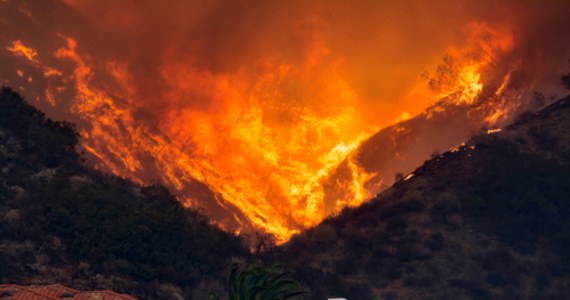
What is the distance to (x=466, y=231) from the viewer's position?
3287 inches

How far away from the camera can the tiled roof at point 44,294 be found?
4125cm

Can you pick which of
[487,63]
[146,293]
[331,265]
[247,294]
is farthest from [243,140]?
[247,294]

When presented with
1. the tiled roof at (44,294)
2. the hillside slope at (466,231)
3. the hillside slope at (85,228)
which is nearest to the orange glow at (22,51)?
the hillside slope at (85,228)

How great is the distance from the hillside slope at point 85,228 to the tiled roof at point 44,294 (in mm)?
6296

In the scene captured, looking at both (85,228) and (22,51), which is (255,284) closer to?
(85,228)

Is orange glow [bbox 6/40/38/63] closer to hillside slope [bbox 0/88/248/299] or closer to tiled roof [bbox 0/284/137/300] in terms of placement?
hillside slope [bbox 0/88/248/299]

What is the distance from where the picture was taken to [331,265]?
79375mm

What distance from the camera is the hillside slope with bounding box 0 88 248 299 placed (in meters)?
57.6

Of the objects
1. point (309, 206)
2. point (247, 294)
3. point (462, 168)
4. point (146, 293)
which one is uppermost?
point (309, 206)

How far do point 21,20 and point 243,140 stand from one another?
45703mm

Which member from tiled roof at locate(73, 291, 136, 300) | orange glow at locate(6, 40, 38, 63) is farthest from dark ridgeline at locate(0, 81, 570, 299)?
orange glow at locate(6, 40, 38, 63)

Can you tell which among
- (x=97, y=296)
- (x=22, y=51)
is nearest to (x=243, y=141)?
(x=22, y=51)

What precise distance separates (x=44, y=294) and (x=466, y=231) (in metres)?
51.1

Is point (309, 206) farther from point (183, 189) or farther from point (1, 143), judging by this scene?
point (1, 143)
